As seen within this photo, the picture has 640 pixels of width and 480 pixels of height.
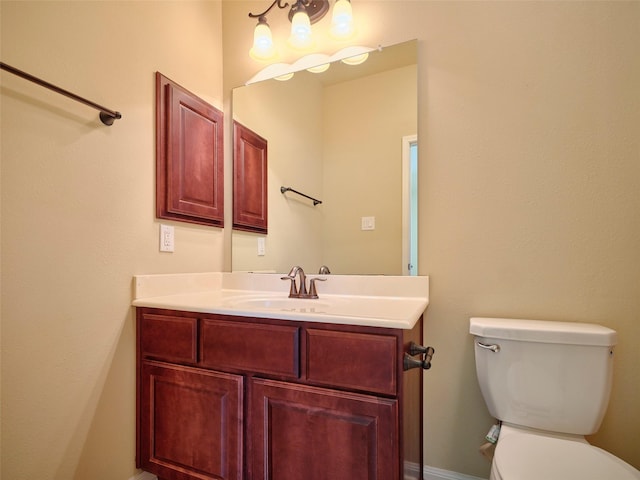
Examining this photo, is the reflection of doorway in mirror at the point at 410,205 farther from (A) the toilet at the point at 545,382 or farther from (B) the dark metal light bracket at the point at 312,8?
(B) the dark metal light bracket at the point at 312,8

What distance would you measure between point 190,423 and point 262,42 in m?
1.82

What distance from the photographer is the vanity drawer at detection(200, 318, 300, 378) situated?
1.04 m

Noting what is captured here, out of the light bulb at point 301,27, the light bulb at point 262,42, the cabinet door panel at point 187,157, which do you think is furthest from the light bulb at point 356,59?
the cabinet door panel at point 187,157

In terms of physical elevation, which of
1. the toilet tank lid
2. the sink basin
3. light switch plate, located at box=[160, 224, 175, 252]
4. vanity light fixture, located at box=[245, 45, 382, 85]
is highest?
vanity light fixture, located at box=[245, 45, 382, 85]

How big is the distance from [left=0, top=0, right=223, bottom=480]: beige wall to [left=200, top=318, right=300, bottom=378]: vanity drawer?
43 centimetres

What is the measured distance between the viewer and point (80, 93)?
1.17 m

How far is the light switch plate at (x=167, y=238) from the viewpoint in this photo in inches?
57.9

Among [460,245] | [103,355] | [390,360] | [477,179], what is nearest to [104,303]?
[103,355]

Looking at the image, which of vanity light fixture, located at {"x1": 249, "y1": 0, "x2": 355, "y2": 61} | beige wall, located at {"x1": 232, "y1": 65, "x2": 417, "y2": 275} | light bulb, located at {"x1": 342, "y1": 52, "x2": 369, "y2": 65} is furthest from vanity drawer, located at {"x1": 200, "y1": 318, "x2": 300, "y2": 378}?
vanity light fixture, located at {"x1": 249, "y1": 0, "x2": 355, "y2": 61}

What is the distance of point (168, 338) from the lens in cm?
127

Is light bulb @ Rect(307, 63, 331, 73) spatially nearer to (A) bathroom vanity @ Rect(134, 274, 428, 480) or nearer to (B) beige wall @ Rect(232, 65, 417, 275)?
(B) beige wall @ Rect(232, 65, 417, 275)

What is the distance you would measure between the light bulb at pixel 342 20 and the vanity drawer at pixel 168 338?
1.48 m

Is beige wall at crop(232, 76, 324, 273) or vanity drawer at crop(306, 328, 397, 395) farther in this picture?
beige wall at crop(232, 76, 324, 273)

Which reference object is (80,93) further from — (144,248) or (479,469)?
(479,469)
